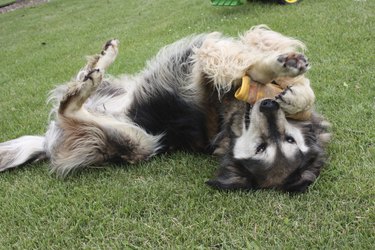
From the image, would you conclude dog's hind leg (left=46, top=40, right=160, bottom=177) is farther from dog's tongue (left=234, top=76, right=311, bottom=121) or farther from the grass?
dog's tongue (left=234, top=76, right=311, bottom=121)

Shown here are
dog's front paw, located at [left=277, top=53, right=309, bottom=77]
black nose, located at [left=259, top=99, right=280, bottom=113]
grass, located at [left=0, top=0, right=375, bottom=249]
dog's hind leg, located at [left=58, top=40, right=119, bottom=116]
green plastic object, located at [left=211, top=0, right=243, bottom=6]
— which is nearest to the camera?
grass, located at [left=0, top=0, right=375, bottom=249]

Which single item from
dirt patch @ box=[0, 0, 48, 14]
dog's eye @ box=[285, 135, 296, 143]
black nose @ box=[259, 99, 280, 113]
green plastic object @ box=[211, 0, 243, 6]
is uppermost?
black nose @ box=[259, 99, 280, 113]

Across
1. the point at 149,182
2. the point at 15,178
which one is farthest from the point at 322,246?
the point at 15,178

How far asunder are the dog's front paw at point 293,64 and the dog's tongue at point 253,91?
0.75ft

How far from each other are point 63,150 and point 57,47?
17.6 ft

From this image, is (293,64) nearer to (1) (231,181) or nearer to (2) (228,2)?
(1) (231,181)

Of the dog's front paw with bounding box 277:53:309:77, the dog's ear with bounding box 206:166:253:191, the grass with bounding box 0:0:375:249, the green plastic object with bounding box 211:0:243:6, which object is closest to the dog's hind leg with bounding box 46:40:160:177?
the grass with bounding box 0:0:375:249

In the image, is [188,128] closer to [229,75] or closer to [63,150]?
[229,75]

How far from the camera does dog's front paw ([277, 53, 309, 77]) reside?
2707 mm

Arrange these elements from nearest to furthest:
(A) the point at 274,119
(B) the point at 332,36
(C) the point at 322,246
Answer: (C) the point at 322,246, (A) the point at 274,119, (B) the point at 332,36

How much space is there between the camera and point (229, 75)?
124 inches

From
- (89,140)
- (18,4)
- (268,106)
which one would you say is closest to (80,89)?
(89,140)

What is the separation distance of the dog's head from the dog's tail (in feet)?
5.57

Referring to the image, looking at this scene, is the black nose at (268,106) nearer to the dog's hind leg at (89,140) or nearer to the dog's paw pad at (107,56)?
the dog's hind leg at (89,140)
